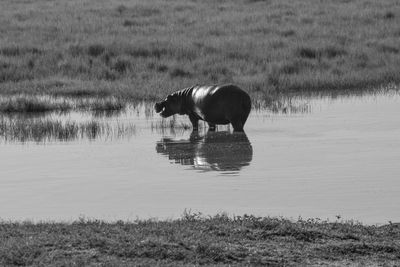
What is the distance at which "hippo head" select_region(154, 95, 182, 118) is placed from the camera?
16672 millimetres

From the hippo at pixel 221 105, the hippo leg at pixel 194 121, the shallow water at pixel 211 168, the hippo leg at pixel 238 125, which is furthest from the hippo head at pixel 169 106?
the hippo leg at pixel 238 125

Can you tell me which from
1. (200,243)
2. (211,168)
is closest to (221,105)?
(211,168)

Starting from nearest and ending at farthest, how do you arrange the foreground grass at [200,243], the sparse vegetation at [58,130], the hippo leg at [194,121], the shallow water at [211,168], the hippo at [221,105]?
the foreground grass at [200,243] < the shallow water at [211,168] < the sparse vegetation at [58,130] < the hippo at [221,105] < the hippo leg at [194,121]

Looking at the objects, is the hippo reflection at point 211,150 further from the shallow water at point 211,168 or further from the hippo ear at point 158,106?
the hippo ear at point 158,106

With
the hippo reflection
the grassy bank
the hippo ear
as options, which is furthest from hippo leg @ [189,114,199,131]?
the grassy bank

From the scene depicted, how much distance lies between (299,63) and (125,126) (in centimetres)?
814

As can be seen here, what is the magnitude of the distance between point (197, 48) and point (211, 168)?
42.3 ft

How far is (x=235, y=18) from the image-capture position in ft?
97.1

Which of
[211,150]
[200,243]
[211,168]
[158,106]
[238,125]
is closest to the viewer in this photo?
[200,243]

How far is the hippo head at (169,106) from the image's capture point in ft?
54.7

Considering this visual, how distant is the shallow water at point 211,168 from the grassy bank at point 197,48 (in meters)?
3.82

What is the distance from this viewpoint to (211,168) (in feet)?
39.2

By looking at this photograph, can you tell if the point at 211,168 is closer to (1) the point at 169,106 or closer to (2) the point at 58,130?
(2) the point at 58,130

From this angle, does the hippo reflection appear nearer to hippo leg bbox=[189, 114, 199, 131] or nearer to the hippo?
the hippo
